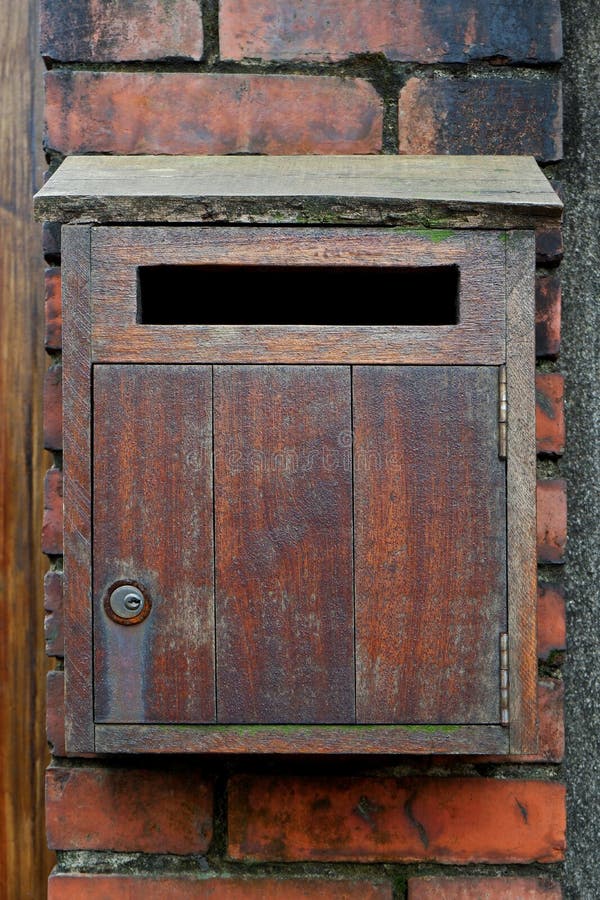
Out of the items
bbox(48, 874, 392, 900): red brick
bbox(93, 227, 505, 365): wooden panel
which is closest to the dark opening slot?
bbox(93, 227, 505, 365): wooden panel

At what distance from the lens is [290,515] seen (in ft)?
2.63

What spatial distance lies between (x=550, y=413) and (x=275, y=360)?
37 centimetres

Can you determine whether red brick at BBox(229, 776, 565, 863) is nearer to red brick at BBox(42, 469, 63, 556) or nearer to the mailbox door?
the mailbox door

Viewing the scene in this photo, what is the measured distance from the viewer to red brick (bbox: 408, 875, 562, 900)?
0.98m

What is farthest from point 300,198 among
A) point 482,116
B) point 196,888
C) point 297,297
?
point 196,888

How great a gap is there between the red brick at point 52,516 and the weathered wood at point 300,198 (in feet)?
1.03

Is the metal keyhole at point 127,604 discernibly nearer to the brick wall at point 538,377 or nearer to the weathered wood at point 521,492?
the brick wall at point 538,377

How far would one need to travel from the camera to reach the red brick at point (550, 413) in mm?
998

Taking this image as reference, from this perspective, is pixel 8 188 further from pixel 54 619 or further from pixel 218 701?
pixel 218 701

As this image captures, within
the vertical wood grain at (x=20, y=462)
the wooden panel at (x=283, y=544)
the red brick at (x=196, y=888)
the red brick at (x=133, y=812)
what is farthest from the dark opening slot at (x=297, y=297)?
the red brick at (x=196, y=888)

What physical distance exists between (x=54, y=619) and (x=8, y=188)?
561mm

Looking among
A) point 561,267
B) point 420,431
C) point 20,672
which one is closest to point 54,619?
point 20,672

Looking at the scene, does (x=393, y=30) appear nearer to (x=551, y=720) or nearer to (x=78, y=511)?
(x=78, y=511)

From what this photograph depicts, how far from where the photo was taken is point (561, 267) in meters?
1.05
